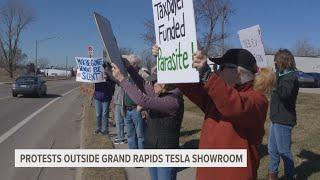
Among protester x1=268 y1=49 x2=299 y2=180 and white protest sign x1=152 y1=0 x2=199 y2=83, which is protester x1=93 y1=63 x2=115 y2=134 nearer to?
protester x1=268 y1=49 x2=299 y2=180

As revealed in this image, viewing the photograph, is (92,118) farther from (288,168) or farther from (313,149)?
(288,168)

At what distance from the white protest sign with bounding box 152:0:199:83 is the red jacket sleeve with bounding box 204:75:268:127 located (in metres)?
0.13

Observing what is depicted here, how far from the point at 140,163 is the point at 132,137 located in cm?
451

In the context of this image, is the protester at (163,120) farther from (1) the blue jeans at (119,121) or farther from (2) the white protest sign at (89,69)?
(2) the white protest sign at (89,69)

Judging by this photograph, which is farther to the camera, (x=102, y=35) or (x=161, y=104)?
(x=161, y=104)

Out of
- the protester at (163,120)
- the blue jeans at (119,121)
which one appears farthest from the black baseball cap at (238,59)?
the blue jeans at (119,121)

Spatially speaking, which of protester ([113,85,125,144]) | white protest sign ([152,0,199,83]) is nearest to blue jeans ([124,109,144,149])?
protester ([113,85,125,144])

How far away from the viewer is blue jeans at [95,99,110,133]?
1356 cm

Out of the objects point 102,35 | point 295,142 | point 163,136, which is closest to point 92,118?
point 295,142

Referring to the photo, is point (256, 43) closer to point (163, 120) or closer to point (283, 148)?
point (283, 148)

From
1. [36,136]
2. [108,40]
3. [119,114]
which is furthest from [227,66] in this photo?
[36,136]

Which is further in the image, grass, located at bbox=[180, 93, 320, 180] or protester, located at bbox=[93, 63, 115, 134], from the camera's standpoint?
protester, located at bbox=[93, 63, 115, 134]

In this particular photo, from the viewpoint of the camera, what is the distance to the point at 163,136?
5.64 m

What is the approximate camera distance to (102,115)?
13.7 m
